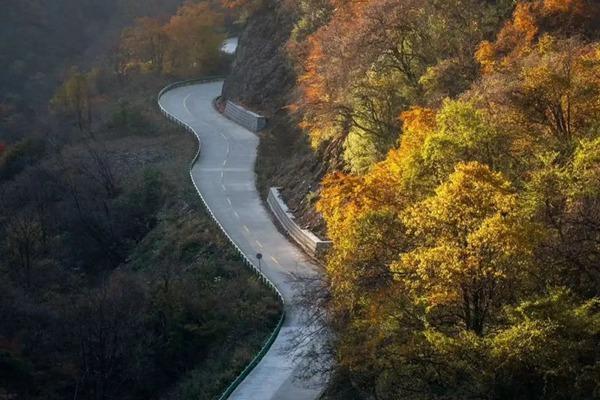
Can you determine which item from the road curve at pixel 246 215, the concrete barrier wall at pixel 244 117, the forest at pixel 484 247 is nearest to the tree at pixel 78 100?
the road curve at pixel 246 215

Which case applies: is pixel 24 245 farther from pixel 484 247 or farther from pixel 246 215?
pixel 484 247

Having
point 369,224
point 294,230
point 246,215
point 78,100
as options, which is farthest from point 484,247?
point 78,100

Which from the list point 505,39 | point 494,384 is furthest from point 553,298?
point 505,39

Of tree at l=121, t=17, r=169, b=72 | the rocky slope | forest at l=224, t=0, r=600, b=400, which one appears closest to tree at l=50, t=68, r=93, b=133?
tree at l=121, t=17, r=169, b=72

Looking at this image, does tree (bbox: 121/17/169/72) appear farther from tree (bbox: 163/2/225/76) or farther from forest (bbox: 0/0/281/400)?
tree (bbox: 163/2/225/76)

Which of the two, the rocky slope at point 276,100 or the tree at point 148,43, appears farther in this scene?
the tree at point 148,43

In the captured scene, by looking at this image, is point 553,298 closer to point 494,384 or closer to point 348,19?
point 494,384

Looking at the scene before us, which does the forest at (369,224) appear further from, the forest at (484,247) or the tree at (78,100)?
the tree at (78,100)
